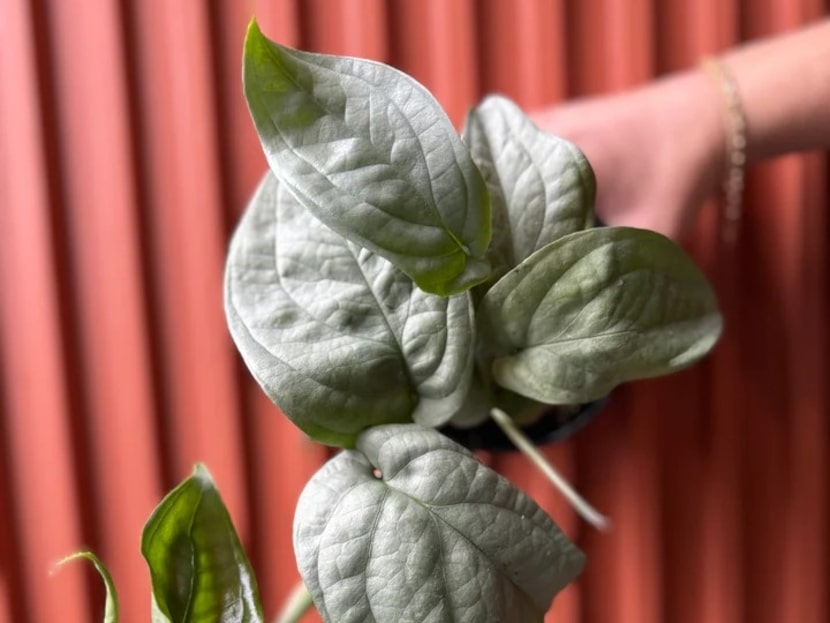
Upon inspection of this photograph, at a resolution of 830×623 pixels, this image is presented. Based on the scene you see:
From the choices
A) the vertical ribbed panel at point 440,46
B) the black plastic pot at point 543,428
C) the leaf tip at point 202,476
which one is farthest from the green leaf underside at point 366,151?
the vertical ribbed panel at point 440,46

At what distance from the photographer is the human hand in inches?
21.5

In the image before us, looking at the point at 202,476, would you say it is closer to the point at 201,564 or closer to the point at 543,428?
the point at 201,564

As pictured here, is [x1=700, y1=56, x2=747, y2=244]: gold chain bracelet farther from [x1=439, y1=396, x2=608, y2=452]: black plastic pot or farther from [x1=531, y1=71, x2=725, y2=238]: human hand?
[x1=439, y1=396, x2=608, y2=452]: black plastic pot

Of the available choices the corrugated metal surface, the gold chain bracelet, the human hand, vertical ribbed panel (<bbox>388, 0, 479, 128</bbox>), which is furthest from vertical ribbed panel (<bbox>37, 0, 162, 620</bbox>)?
the gold chain bracelet

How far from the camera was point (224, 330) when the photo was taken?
0.63 meters

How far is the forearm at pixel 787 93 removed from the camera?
0.56 metres

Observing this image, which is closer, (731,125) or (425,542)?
(425,542)

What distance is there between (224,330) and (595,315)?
0.36m

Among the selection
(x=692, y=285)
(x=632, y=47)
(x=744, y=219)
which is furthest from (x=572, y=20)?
(x=692, y=285)

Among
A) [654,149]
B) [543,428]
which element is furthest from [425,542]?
[654,149]

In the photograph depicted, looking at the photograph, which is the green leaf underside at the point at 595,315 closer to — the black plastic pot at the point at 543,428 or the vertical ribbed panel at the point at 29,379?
the black plastic pot at the point at 543,428

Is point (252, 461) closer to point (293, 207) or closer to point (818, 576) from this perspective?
point (293, 207)

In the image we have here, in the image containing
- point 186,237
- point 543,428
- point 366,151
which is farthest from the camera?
point 186,237

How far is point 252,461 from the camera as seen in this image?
0.65 m
